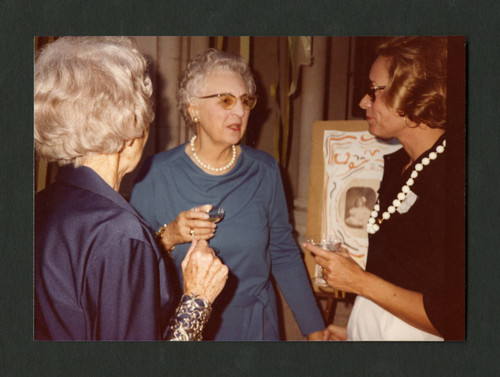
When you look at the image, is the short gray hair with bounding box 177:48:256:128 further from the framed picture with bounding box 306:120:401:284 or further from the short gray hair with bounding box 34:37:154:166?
the framed picture with bounding box 306:120:401:284

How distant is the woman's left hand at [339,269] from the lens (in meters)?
2.05

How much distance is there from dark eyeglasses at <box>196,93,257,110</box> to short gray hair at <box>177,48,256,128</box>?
0.03 meters

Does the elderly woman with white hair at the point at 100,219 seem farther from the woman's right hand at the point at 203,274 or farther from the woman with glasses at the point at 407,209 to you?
the woman with glasses at the point at 407,209

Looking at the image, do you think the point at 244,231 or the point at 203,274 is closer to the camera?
the point at 203,274

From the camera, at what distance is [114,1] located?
6.99 feet

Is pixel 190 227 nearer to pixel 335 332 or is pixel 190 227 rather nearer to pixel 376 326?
pixel 335 332

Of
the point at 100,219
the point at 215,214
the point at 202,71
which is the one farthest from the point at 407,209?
the point at 100,219

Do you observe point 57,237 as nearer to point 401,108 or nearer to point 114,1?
point 114,1

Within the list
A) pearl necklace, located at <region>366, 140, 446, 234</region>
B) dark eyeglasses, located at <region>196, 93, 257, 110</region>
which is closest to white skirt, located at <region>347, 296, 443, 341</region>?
pearl necklace, located at <region>366, 140, 446, 234</region>

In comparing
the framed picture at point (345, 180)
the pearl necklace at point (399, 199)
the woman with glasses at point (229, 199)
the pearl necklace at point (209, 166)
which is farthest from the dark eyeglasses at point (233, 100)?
the pearl necklace at point (399, 199)

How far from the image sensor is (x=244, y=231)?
2.02 metres

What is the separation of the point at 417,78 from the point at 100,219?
1374 millimetres

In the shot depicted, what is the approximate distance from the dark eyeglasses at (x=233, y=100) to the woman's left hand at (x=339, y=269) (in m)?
0.63

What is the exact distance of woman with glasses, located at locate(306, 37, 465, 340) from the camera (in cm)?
202
